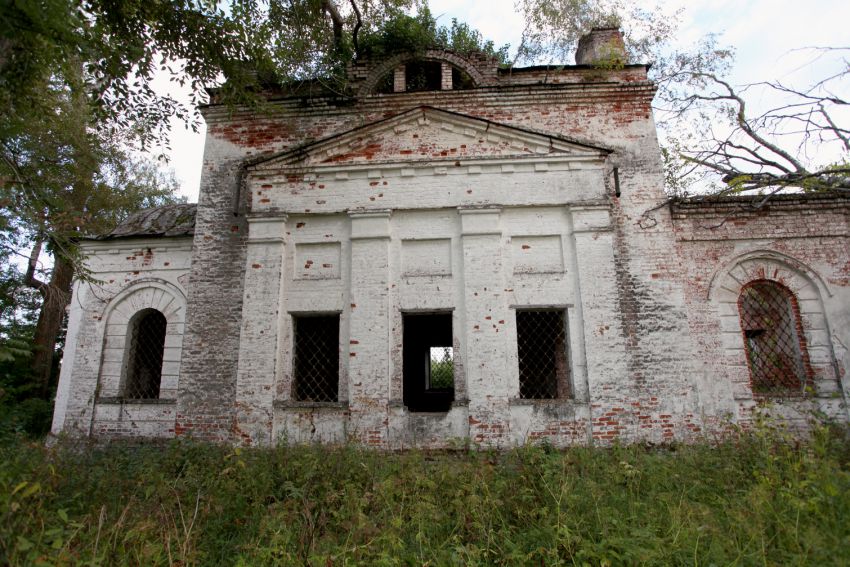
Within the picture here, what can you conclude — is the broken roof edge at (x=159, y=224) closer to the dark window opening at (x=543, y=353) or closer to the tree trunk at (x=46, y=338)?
the tree trunk at (x=46, y=338)

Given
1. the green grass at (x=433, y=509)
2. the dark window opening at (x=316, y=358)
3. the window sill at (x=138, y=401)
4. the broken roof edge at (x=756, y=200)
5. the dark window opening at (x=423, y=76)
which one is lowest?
the green grass at (x=433, y=509)

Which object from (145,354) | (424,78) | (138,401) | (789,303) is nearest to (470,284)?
(424,78)

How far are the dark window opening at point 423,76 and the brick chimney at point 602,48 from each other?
3116mm

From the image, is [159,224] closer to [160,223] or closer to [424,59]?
[160,223]

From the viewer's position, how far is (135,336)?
10172 millimetres

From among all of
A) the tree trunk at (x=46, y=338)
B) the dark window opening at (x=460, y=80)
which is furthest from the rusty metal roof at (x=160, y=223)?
the dark window opening at (x=460, y=80)

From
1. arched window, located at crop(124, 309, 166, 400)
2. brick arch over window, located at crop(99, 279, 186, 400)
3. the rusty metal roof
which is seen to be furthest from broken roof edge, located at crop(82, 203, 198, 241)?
arched window, located at crop(124, 309, 166, 400)

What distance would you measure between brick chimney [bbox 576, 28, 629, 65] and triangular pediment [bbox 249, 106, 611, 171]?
7.06ft

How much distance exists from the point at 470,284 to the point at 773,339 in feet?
18.7

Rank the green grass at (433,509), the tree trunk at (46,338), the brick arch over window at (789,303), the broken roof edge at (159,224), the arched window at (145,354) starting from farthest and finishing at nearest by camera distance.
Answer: the tree trunk at (46,338) → the broken roof edge at (159,224) → the arched window at (145,354) → the brick arch over window at (789,303) → the green grass at (433,509)

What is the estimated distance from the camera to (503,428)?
315 inches

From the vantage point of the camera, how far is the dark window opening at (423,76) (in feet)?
35.0

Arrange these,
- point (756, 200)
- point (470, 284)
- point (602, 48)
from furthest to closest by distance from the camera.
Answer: point (602, 48), point (756, 200), point (470, 284)

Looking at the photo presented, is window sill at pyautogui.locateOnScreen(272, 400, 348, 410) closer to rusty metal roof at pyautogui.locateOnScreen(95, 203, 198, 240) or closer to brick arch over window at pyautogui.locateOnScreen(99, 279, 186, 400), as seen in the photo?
brick arch over window at pyautogui.locateOnScreen(99, 279, 186, 400)
